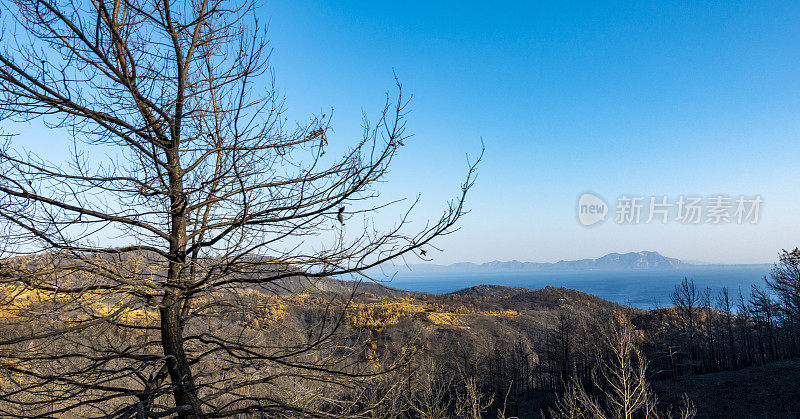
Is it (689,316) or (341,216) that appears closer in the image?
(341,216)

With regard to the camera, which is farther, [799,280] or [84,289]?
[799,280]

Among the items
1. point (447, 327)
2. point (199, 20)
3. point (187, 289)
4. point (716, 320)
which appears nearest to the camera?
point (187, 289)

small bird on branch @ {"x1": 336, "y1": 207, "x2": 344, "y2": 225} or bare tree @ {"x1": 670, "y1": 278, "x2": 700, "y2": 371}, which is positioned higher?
small bird on branch @ {"x1": 336, "y1": 207, "x2": 344, "y2": 225}

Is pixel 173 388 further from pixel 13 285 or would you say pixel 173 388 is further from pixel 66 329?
pixel 13 285

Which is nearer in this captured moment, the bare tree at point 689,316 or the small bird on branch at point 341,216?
the small bird on branch at point 341,216

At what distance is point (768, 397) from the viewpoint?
27.5 meters

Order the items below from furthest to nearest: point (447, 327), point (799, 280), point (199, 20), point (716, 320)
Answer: point (716, 320) → point (447, 327) → point (799, 280) → point (199, 20)

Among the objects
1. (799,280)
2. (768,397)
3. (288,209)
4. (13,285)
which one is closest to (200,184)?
(288,209)

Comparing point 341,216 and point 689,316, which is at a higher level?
point 341,216

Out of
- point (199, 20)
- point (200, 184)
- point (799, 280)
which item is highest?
point (199, 20)

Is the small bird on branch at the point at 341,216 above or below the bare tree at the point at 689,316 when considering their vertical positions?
above

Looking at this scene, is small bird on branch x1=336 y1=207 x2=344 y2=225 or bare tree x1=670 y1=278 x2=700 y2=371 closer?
small bird on branch x1=336 y1=207 x2=344 y2=225

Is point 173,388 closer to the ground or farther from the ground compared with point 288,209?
closer to the ground

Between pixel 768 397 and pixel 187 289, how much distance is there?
3825 cm
